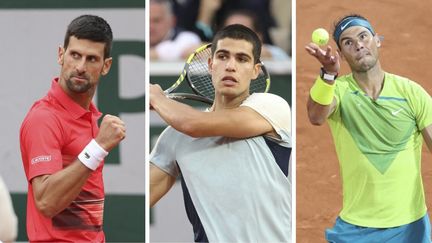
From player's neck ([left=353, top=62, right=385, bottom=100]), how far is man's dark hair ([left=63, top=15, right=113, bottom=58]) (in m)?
0.94

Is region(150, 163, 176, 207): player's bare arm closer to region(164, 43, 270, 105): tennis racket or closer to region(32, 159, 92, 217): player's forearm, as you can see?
region(164, 43, 270, 105): tennis racket

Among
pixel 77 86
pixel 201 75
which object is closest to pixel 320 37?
pixel 201 75

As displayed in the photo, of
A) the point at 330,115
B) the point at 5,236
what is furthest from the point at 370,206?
the point at 5,236

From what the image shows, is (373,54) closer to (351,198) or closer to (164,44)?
(351,198)

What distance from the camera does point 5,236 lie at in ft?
10.3

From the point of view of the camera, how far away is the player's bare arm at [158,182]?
336 cm

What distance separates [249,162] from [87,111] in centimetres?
63

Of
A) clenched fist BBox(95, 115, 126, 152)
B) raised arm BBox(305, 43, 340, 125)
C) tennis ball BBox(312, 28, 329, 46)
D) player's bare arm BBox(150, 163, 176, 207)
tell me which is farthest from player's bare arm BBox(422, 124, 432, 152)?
clenched fist BBox(95, 115, 126, 152)

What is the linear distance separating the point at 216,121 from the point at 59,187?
60cm

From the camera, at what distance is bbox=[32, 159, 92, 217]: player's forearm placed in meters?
2.96

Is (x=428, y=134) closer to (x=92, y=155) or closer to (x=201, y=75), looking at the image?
(x=201, y=75)

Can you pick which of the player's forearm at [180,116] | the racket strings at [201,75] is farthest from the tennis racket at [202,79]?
the player's forearm at [180,116]

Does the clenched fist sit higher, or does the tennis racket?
the tennis racket

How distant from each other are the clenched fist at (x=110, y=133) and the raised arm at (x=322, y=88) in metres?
0.69
